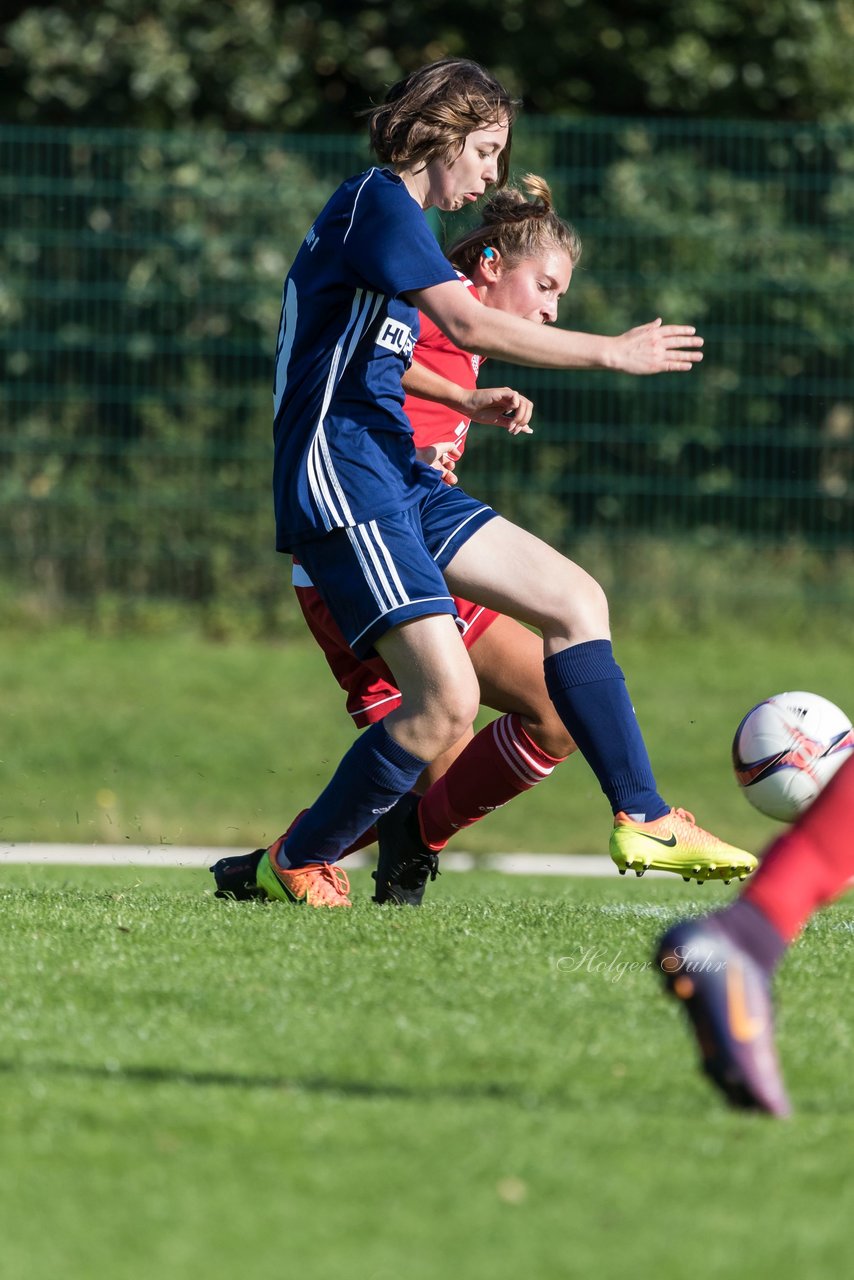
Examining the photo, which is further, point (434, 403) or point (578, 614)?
point (434, 403)

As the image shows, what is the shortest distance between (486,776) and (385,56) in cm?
910

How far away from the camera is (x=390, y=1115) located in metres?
2.55

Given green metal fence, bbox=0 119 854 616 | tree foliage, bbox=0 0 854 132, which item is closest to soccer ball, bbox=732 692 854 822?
green metal fence, bbox=0 119 854 616

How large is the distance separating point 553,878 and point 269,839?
202 cm

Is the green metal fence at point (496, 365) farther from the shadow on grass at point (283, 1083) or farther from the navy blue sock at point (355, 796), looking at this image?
the shadow on grass at point (283, 1083)

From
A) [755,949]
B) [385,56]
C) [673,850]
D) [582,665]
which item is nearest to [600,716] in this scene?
[582,665]

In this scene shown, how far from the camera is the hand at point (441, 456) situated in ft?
15.3

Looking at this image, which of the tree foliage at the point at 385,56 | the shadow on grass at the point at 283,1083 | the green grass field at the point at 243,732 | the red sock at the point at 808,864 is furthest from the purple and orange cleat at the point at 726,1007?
the tree foliage at the point at 385,56

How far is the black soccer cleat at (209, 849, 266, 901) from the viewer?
15.2 feet

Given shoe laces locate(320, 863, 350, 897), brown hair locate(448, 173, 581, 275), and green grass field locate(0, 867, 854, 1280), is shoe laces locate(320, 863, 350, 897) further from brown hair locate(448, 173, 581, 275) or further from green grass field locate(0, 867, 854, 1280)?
brown hair locate(448, 173, 581, 275)

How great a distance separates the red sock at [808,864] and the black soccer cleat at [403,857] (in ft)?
7.16

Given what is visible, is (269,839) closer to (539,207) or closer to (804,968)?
(539,207)

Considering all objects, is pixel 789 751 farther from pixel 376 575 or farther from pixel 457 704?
pixel 376 575

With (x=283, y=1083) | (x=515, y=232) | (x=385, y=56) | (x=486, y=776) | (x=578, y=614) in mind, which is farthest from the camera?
(x=385, y=56)
